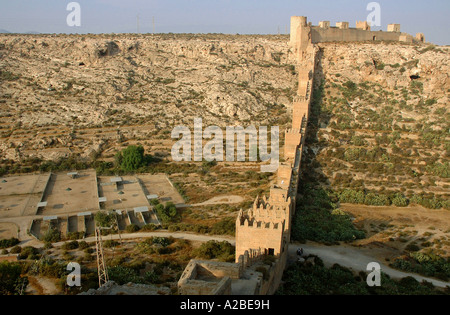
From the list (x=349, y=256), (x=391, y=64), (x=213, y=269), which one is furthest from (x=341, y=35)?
(x=213, y=269)

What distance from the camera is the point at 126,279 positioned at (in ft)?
52.7

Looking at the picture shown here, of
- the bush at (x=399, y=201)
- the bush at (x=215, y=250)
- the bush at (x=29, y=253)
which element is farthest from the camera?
the bush at (x=399, y=201)

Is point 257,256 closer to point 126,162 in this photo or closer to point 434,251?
point 434,251

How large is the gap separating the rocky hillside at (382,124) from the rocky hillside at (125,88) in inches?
265

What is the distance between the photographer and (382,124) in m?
36.5

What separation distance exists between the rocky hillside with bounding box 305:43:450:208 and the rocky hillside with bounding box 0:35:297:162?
6.73 metres

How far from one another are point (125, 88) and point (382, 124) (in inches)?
1242

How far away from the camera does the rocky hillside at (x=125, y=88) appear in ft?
140

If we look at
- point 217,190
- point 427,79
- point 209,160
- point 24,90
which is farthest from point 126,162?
point 427,79

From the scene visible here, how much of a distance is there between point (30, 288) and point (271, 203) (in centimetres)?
1115

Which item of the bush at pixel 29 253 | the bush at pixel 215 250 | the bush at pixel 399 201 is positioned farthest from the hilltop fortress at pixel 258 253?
the bush at pixel 29 253

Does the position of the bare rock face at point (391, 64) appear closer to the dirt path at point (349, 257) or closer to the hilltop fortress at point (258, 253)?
the hilltop fortress at point (258, 253)

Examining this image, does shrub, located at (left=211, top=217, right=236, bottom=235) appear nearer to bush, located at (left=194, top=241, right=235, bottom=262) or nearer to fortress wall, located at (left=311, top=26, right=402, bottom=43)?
bush, located at (left=194, top=241, right=235, bottom=262)

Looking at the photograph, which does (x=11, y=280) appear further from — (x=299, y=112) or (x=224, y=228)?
(x=299, y=112)
